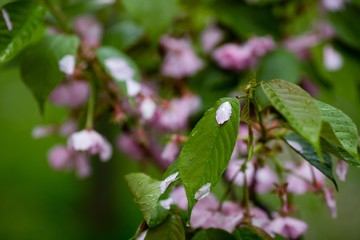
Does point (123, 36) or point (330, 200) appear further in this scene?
point (123, 36)

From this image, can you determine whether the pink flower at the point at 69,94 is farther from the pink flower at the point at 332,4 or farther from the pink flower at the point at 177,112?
the pink flower at the point at 332,4

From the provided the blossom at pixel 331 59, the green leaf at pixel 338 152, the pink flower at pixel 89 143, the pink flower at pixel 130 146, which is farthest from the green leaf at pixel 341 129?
the pink flower at pixel 130 146

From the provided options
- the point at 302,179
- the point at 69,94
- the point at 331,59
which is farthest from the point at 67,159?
the point at 331,59

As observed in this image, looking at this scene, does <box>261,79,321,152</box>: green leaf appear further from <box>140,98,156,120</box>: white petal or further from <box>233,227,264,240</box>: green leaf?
<box>140,98,156,120</box>: white petal

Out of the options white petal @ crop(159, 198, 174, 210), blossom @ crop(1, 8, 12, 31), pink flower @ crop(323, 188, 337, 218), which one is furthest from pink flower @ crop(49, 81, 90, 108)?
pink flower @ crop(323, 188, 337, 218)

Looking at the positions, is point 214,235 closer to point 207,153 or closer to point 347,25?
point 207,153

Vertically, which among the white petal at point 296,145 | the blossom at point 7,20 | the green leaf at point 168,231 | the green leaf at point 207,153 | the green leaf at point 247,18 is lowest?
the green leaf at point 247,18
